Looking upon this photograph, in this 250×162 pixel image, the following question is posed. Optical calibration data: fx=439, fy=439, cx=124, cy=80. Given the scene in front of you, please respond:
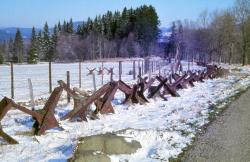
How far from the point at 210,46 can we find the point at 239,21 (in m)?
22.6

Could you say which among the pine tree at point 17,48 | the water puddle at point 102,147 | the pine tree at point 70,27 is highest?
the pine tree at point 70,27

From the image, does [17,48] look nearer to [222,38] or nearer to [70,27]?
[70,27]

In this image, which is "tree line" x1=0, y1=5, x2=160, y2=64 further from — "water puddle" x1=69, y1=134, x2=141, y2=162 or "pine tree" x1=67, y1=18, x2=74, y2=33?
"water puddle" x1=69, y1=134, x2=141, y2=162

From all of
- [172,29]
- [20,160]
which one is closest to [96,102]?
[20,160]

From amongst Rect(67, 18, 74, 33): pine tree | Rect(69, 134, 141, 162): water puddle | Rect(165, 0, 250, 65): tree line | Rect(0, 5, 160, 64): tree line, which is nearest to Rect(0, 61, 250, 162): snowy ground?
Rect(69, 134, 141, 162): water puddle

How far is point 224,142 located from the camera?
392 inches

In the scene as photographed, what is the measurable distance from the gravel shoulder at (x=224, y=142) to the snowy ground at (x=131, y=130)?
33 centimetres

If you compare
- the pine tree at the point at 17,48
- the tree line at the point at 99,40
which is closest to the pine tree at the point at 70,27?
the tree line at the point at 99,40

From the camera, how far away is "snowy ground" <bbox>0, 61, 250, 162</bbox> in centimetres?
892

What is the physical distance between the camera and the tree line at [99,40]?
118250mm

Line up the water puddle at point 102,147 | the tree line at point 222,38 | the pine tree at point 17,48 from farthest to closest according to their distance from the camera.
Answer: the pine tree at point 17,48 → the tree line at point 222,38 → the water puddle at point 102,147

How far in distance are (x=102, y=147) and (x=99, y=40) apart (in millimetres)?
116616

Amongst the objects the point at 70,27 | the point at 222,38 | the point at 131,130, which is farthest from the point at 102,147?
the point at 70,27

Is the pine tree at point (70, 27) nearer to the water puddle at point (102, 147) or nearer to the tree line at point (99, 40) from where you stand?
the tree line at point (99, 40)
